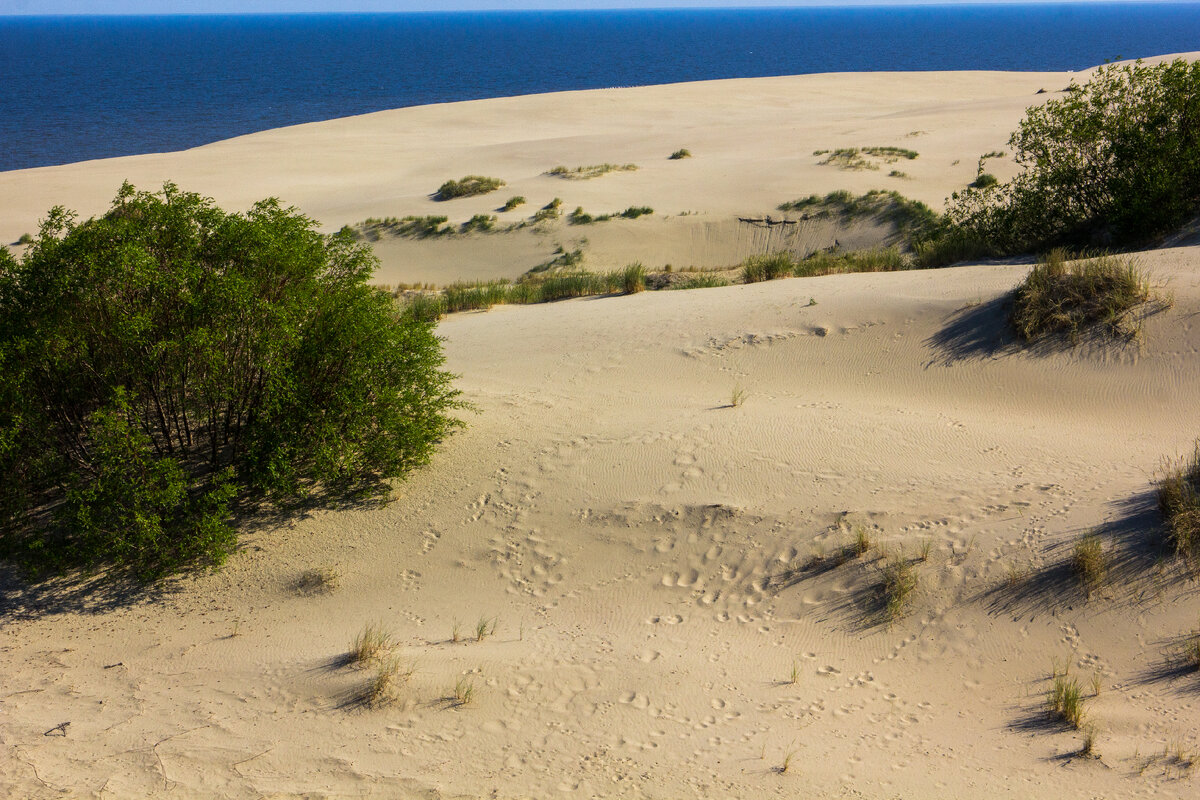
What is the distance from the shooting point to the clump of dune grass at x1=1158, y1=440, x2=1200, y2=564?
641 centimetres

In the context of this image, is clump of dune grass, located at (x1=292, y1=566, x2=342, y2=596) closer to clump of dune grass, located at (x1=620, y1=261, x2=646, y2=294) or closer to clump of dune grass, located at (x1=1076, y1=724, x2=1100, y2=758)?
clump of dune grass, located at (x1=1076, y1=724, x2=1100, y2=758)

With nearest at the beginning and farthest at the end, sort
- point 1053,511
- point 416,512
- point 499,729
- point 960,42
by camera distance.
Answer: point 499,729
point 1053,511
point 416,512
point 960,42

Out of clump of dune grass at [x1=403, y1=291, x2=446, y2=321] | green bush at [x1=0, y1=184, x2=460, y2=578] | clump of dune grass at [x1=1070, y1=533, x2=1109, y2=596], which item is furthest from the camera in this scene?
clump of dune grass at [x1=403, y1=291, x2=446, y2=321]

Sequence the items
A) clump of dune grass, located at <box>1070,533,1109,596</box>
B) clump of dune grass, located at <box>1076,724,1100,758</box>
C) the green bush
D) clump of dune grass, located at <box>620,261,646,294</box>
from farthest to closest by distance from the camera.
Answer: clump of dune grass, located at <box>620,261,646,294</box> < the green bush < clump of dune grass, located at <box>1070,533,1109,596</box> < clump of dune grass, located at <box>1076,724,1100,758</box>

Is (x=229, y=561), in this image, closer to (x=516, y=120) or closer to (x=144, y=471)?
(x=144, y=471)

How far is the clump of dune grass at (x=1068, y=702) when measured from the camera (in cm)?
541

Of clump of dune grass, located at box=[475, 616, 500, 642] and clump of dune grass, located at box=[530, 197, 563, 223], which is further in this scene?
clump of dune grass, located at box=[530, 197, 563, 223]

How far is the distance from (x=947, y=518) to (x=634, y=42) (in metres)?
174

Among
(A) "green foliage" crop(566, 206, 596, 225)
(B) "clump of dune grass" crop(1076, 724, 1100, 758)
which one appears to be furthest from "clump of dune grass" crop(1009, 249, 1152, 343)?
(A) "green foliage" crop(566, 206, 596, 225)

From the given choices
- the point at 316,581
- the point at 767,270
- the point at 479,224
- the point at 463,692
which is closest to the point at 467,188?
the point at 479,224

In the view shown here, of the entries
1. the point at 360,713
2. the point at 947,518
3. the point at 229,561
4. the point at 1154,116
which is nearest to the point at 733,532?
the point at 947,518

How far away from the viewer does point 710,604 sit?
697cm

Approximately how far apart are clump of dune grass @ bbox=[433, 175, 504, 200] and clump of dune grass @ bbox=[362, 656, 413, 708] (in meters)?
24.2

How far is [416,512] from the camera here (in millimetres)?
8453
